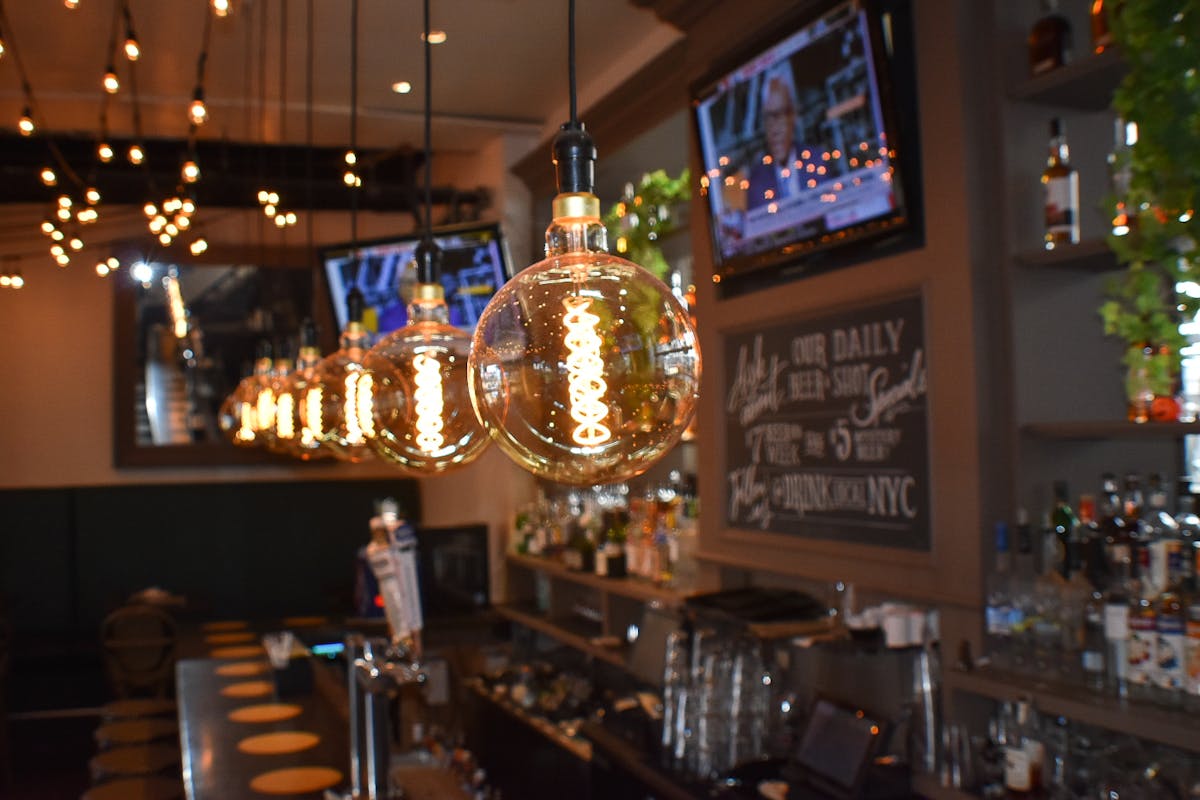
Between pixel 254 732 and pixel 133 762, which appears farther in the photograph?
pixel 133 762

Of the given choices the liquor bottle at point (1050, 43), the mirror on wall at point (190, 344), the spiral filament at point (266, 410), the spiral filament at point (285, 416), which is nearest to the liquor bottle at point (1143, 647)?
the liquor bottle at point (1050, 43)

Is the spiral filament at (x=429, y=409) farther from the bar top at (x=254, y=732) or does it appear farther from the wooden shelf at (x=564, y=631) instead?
the wooden shelf at (x=564, y=631)

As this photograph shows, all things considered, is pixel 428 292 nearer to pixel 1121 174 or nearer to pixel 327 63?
pixel 1121 174

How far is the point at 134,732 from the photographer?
498cm

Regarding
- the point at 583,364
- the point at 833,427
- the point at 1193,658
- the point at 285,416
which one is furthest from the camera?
the point at 285,416

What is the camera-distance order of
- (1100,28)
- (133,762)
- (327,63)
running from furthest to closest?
(327,63), (133,762), (1100,28)

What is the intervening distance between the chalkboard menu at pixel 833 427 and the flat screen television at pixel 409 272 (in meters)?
2.36

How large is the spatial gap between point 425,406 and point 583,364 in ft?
2.33

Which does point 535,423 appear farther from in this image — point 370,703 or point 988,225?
point 370,703

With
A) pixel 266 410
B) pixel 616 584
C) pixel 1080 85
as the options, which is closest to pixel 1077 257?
pixel 1080 85

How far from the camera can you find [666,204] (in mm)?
5105

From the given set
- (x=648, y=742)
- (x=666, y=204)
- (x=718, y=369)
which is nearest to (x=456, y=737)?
(x=648, y=742)

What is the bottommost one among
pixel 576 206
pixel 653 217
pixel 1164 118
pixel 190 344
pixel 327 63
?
pixel 576 206

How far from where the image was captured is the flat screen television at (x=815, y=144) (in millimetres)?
3035
